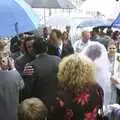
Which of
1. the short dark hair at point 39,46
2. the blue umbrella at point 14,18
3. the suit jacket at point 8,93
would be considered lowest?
the suit jacket at point 8,93

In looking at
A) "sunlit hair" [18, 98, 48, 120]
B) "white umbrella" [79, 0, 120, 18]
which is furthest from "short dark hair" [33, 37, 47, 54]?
"white umbrella" [79, 0, 120, 18]

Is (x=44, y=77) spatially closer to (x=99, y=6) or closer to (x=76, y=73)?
(x=76, y=73)

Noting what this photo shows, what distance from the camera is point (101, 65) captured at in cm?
696

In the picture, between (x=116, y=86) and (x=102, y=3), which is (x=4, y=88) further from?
(x=102, y=3)

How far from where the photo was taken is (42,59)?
251 inches

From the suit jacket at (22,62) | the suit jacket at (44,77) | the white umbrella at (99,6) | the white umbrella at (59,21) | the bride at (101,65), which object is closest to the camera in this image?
the suit jacket at (44,77)

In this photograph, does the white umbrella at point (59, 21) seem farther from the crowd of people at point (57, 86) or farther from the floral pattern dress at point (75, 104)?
the floral pattern dress at point (75, 104)

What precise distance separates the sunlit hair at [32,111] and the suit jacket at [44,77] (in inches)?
69.4

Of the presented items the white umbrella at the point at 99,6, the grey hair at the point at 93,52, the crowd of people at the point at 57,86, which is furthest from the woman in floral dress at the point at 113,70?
the white umbrella at the point at 99,6

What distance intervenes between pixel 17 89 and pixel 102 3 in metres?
12.7

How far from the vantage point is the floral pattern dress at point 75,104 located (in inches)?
197

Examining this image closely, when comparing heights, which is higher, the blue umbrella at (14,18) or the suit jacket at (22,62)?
the blue umbrella at (14,18)

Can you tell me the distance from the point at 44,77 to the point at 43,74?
41 millimetres

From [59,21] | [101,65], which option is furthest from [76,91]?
[59,21]
